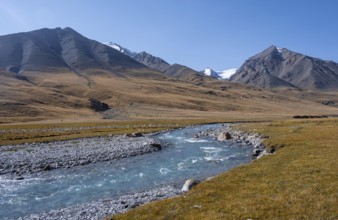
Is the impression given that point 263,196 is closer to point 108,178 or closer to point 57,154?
point 108,178

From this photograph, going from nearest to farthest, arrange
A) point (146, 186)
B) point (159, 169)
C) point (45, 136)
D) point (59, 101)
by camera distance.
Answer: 1. point (146, 186)
2. point (159, 169)
3. point (45, 136)
4. point (59, 101)

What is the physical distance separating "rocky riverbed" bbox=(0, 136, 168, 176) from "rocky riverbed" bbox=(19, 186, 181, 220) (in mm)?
15406

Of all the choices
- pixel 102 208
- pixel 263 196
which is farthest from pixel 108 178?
pixel 263 196

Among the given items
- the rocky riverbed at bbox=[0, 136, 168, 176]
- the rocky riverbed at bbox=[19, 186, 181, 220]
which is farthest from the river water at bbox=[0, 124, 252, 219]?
the rocky riverbed at bbox=[0, 136, 168, 176]

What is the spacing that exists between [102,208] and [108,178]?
1255 cm

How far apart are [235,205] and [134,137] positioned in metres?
58.0

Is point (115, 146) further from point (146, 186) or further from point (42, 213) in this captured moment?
point (42, 213)

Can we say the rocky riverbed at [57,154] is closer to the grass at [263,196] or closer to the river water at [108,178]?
the river water at [108,178]

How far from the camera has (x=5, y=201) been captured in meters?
29.4

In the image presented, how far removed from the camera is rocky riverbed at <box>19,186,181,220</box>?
957 inches

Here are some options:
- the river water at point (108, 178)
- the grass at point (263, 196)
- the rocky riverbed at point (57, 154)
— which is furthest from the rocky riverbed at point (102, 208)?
the rocky riverbed at point (57, 154)

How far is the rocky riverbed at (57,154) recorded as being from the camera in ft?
144

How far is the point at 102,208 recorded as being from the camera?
25578 millimetres

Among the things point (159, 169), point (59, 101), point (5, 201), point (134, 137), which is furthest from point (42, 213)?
point (59, 101)
